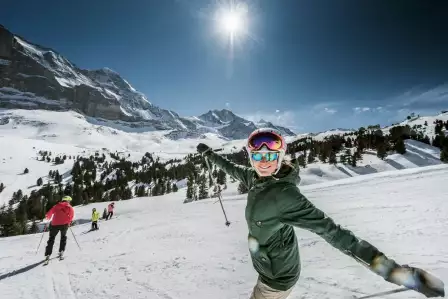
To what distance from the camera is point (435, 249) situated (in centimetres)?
658

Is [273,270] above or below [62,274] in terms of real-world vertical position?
above

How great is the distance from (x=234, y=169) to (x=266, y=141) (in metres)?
1.13

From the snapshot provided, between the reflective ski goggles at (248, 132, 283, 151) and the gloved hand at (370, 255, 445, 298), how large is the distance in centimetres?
125

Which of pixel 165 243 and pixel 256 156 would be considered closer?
pixel 256 156

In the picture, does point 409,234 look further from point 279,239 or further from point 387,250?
point 279,239

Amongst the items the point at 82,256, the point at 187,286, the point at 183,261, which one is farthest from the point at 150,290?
the point at 82,256

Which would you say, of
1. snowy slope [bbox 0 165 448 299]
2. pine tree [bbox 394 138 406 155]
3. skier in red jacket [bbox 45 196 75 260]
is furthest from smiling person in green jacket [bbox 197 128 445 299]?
pine tree [bbox 394 138 406 155]

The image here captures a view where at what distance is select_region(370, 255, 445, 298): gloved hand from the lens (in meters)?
2.04

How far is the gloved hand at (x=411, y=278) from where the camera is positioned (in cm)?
204

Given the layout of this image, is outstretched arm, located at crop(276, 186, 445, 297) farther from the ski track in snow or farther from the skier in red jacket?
the skier in red jacket

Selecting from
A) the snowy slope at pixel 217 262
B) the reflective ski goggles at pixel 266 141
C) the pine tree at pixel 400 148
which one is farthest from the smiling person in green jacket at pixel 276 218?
the pine tree at pixel 400 148

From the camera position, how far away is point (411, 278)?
2092 millimetres

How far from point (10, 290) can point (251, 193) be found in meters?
8.33

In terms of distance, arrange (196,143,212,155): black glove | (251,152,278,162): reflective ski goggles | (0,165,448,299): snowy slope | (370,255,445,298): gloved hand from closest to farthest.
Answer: (370,255,445,298): gloved hand
(251,152,278,162): reflective ski goggles
(196,143,212,155): black glove
(0,165,448,299): snowy slope
